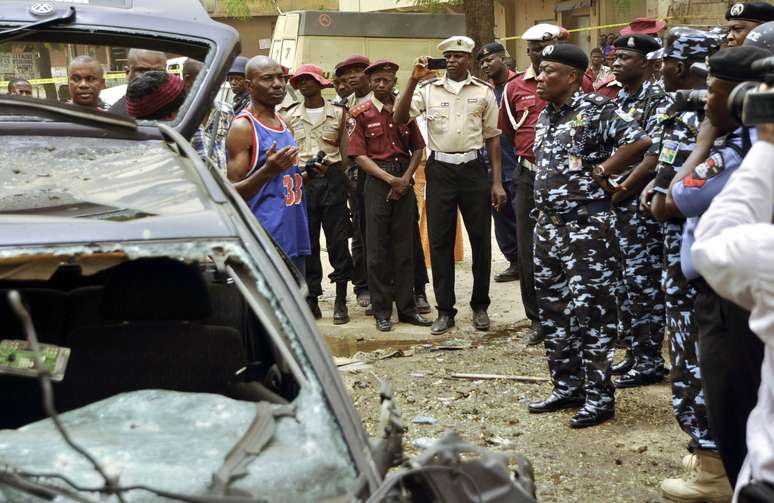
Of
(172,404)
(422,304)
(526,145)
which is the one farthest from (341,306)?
(172,404)

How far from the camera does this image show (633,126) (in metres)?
5.54

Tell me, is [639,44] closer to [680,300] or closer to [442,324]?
[680,300]

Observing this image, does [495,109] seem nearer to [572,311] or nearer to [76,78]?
[572,311]

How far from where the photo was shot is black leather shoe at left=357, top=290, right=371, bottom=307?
906 cm

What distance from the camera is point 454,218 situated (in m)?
7.98

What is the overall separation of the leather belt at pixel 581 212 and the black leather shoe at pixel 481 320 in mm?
2450

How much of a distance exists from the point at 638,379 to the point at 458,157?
2349mm

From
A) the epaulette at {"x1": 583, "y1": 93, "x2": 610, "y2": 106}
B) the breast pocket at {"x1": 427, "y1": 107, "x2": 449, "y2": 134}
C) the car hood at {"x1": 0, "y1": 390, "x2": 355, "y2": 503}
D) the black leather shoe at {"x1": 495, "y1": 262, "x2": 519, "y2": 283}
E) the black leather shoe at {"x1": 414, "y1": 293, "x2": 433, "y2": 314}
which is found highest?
the epaulette at {"x1": 583, "y1": 93, "x2": 610, "y2": 106}

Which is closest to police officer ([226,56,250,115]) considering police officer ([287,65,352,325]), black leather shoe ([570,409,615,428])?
police officer ([287,65,352,325])

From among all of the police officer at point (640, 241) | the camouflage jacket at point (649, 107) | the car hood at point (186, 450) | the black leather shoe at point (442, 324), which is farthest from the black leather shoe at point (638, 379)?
the car hood at point (186, 450)

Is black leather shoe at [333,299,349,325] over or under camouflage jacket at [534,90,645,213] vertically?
under

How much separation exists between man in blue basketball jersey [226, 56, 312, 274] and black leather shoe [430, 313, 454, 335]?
5.41ft

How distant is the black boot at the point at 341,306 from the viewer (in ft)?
28.0

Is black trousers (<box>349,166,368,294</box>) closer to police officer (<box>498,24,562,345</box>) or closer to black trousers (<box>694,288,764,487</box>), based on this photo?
police officer (<box>498,24,562,345</box>)
